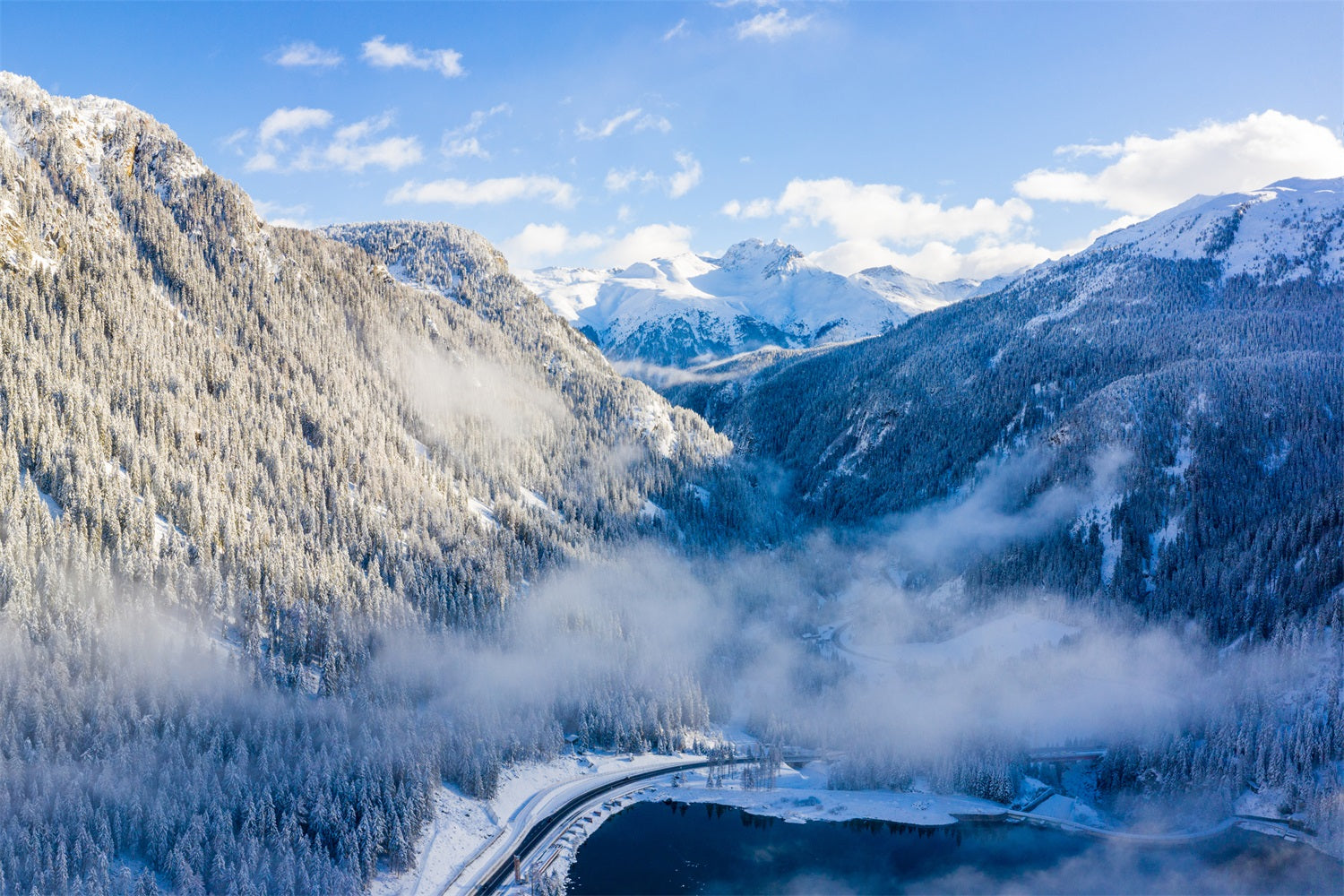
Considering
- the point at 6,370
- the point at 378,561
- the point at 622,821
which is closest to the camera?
the point at 622,821

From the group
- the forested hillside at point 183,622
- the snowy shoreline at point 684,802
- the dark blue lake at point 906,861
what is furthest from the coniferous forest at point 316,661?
the dark blue lake at point 906,861

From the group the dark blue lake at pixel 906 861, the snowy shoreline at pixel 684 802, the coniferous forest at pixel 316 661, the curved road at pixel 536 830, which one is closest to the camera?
the coniferous forest at pixel 316 661

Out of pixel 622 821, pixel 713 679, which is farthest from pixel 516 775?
pixel 713 679

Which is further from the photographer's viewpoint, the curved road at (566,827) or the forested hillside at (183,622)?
the curved road at (566,827)

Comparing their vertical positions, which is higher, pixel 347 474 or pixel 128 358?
pixel 128 358

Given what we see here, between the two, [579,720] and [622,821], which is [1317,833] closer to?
[622,821]

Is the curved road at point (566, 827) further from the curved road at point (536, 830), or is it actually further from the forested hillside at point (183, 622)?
the forested hillside at point (183, 622)

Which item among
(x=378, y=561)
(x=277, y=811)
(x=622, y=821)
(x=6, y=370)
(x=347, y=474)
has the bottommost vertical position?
(x=622, y=821)

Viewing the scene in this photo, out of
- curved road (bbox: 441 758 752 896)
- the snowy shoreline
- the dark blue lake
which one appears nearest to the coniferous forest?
the snowy shoreline
